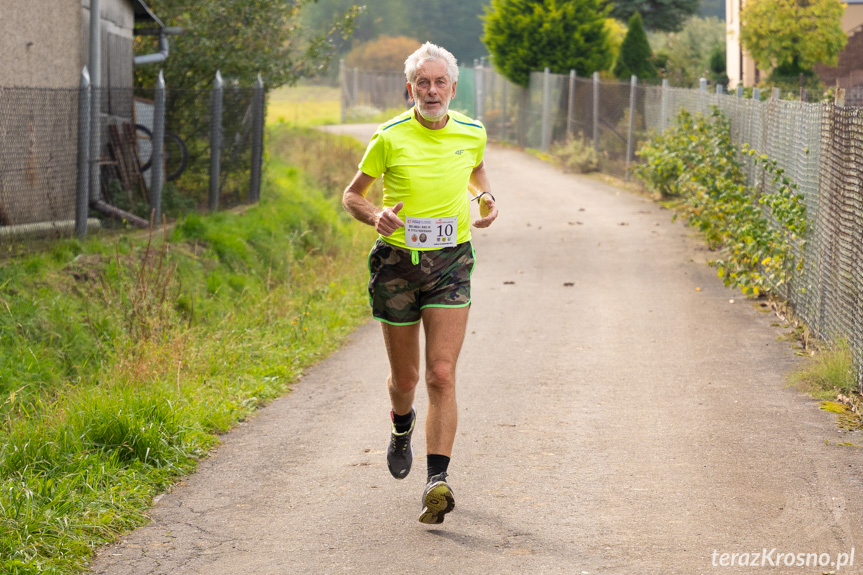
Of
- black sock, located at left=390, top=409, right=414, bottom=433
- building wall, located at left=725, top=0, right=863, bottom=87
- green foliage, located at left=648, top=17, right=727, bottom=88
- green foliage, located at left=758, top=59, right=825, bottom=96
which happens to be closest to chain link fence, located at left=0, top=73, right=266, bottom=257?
black sock, located at left=390, top=409, right=414, bottom=433

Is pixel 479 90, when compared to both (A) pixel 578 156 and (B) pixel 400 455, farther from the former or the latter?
(B) pixel 400 455

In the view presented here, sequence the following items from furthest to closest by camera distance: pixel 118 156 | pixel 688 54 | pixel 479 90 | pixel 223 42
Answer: pixel 688 54, pixel 479 90, pixel 223 42, pixel 118 156

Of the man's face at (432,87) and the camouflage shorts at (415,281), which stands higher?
the man's face at (432,87)

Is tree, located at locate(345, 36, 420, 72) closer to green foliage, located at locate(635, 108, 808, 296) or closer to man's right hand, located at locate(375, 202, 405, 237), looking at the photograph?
green foliage, located at locate(635, 108, 808, 296)

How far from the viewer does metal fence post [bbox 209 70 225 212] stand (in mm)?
13727

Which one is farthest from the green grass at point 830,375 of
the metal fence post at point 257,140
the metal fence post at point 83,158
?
the metal fence post at point 257,140

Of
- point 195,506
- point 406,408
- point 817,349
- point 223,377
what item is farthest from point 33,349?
point 817,349

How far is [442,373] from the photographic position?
491cm

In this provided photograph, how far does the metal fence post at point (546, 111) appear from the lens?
2712cm

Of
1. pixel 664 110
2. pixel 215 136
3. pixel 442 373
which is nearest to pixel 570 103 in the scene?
pixel 664 110

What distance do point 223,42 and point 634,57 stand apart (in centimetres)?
1607

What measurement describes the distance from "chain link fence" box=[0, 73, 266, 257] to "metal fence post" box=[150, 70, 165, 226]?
0.01 metres

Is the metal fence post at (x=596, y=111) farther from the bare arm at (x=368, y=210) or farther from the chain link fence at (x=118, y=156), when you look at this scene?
the bare arm at (x=368, y=210)

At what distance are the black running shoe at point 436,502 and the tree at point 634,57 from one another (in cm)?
2549
